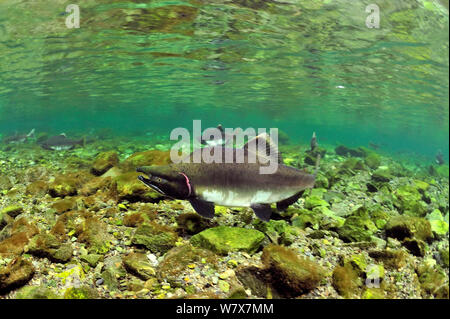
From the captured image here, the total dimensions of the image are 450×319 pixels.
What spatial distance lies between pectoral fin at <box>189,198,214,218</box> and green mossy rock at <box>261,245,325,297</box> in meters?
0.96

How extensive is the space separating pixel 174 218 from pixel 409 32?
14.1 meters

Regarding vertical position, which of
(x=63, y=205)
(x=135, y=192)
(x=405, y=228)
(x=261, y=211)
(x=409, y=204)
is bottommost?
(x=409, y=204)

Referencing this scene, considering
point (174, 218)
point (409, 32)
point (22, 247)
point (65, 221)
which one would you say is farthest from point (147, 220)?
point (409, 32)

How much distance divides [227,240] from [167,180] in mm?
1369

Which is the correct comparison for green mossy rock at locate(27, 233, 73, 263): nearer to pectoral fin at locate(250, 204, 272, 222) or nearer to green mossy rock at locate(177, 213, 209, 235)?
green mossy rock at locate(177, 213, 209, 235)

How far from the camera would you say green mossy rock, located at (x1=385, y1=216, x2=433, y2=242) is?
467 cm

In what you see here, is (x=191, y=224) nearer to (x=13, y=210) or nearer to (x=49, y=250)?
(x=49, y=250)

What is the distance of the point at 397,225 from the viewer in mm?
4730

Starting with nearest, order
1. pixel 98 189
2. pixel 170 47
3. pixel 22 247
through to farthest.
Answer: pixel 22 247 < pixel 98 189 < pixel 170 47

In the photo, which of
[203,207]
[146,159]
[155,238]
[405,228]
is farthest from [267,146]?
[146,159]

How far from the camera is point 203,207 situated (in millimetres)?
3307

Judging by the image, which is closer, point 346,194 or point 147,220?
point 147,220
